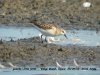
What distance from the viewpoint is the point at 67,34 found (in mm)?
13602

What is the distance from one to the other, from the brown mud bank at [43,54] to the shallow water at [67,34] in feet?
1.47

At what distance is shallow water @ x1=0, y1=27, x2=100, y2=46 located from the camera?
1273 centimetres

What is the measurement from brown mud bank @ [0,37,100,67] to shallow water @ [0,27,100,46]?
0.45 metres

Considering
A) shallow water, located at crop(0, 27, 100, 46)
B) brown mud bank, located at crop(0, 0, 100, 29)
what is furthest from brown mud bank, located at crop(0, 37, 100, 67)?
brown mud bank, located at crop(0, 0, 100, 29)

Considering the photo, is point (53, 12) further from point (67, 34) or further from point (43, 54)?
point (43, 54)

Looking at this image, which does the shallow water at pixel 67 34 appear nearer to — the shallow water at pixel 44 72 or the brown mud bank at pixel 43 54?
the brown mud bank at pixel 43 54

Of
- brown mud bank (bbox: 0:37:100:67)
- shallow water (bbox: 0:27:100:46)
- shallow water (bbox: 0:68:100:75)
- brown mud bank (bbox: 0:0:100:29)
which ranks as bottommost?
shallow water (bbox: 0:68:100:75)

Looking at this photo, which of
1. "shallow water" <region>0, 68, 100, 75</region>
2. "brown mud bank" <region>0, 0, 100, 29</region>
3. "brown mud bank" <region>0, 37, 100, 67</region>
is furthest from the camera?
"brown mud bank" <region>0, 0, 100, 29</region>

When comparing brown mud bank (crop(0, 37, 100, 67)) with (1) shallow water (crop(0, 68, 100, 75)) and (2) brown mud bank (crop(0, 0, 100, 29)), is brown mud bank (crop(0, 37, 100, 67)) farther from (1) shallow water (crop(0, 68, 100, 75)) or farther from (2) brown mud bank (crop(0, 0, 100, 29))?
Answer: (2) brown mud bank (crop(0, 0, 100, 29))

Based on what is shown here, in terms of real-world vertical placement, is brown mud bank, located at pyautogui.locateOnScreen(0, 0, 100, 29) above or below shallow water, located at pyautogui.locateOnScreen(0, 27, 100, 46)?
above

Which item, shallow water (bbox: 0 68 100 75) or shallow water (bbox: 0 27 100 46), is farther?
shallow water (bbox: 0 27 100 46)

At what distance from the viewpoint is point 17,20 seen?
1542 centimetres

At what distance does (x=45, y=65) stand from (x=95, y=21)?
5.77 meters

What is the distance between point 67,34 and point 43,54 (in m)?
2.31
